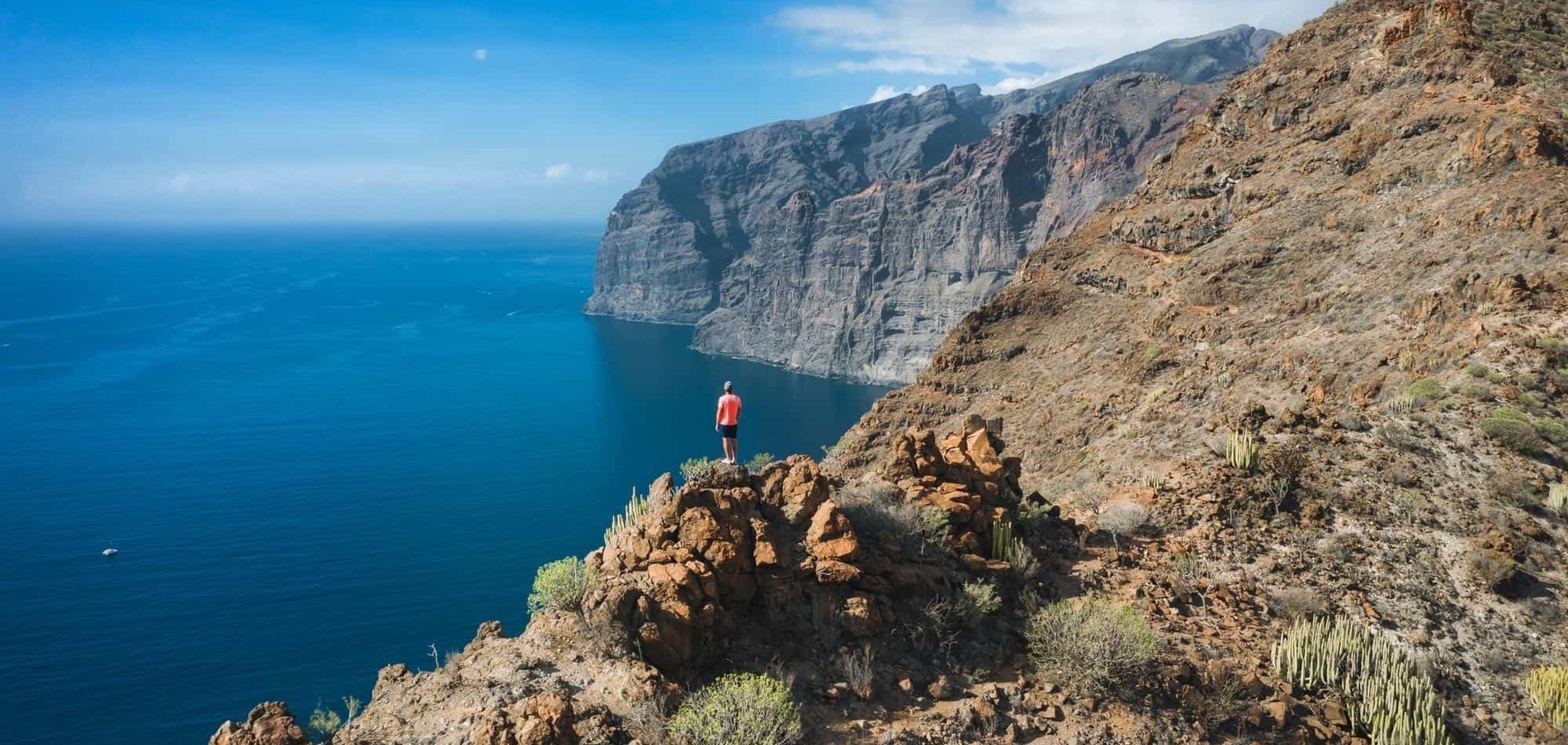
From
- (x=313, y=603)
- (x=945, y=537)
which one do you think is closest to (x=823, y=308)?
(x=313, y=603)

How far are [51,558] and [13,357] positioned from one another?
3544 inches

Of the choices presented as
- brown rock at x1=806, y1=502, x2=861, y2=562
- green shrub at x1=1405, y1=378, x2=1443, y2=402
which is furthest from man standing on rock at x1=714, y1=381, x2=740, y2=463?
green shrub at x1=1405, y1=378, x2=1443, y2=402

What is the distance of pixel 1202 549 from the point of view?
39.4 ft

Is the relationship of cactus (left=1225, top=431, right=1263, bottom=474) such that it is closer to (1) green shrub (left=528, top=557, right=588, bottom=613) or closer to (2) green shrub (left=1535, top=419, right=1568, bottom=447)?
(2) green shrub (left=1535, top=419, right=1568, bottom=447)

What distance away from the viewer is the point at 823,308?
16450cm

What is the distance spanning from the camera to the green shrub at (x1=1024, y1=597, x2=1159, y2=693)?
862cm

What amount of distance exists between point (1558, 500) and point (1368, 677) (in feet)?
20.2

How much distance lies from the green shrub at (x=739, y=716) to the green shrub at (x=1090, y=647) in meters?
3.30

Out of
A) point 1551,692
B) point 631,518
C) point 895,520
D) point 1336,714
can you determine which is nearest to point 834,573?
point 895,520

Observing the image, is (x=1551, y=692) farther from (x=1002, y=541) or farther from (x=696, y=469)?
(x=696, y=469)

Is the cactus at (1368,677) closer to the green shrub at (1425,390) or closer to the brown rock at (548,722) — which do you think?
the green shrub at (1425,390)

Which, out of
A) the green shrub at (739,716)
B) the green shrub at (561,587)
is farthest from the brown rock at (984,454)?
the green shrub at (561,587)

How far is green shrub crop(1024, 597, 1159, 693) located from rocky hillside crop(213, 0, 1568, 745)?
0.03 metres

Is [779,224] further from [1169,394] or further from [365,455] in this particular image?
[1169,394]
